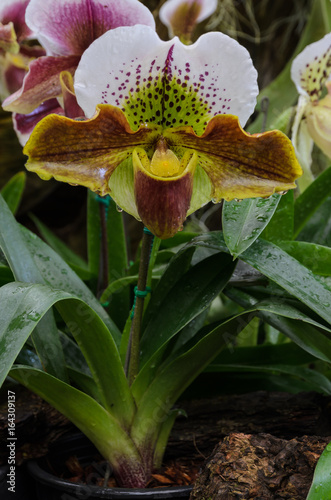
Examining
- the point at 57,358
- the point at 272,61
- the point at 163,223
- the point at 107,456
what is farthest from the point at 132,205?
the point at 272,61

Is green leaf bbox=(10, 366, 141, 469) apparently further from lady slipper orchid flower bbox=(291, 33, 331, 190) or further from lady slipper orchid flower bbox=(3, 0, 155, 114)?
lady slipper orchid flower bbox=(291, 33, 331, 190)

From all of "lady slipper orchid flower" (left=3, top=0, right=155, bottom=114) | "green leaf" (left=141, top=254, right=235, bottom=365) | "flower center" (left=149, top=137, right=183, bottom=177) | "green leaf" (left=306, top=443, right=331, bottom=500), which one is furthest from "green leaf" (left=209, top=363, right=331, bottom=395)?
"lady slipper orchid flower" (left=3, top=0, right=155, bottom=114)

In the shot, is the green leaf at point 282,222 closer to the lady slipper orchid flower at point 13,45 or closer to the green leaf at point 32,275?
the green leaf at point 32,275

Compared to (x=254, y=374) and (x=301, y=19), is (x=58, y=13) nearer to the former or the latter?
(x=254, y=374)

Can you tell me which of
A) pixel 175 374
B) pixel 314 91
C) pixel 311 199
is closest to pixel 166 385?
pixel 175 374

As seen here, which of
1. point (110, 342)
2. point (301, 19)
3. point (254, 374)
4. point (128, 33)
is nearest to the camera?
point (128, 33)

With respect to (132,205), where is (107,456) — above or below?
below
